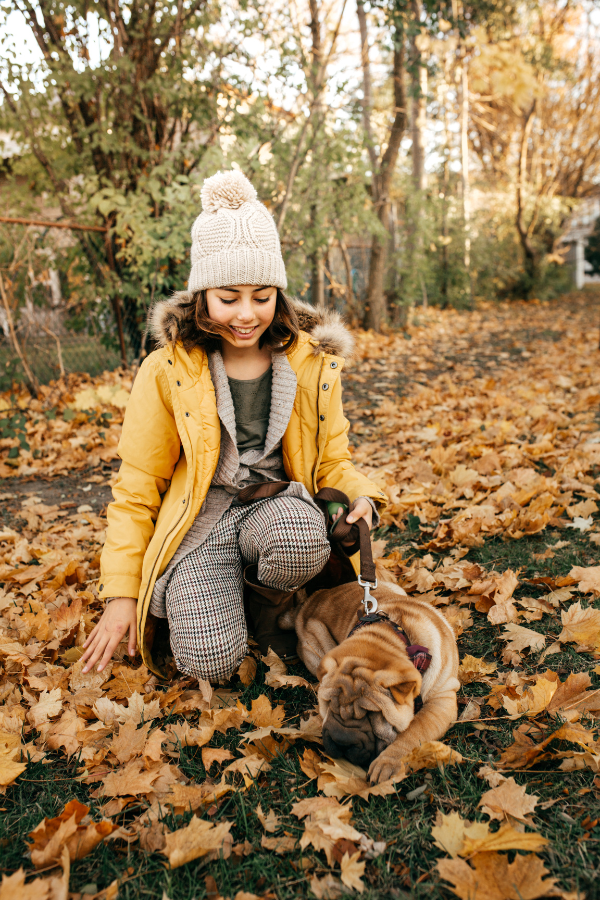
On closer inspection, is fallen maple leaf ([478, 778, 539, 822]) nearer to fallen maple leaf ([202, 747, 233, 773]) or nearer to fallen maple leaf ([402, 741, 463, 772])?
fallen maple leaf ([402, 741, 463, 772])

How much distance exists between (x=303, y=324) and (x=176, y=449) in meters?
0.86

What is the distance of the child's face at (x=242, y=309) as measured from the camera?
8.52ft

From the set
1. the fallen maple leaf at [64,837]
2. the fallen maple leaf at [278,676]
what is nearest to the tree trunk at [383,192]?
the fallen maple leaf at [278,676]

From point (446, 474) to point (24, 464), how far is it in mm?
3575

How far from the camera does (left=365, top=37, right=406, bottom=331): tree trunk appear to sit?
36.0 feet

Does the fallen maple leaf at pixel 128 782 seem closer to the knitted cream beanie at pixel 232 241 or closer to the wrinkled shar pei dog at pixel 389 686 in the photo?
the wrinkled shar pei dog at pixel 389 686

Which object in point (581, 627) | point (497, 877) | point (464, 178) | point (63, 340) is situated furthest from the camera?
point (464, 178)

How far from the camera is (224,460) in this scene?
9.14 feet

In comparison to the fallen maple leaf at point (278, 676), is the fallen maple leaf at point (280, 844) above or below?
above

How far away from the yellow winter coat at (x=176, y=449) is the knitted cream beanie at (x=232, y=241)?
0.25 meters

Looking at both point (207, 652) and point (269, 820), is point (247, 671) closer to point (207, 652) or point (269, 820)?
point (207, 652)

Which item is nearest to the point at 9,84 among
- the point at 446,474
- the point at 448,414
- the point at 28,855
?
the point at 448,414

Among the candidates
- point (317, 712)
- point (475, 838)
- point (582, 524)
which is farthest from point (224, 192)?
point (582, 524)

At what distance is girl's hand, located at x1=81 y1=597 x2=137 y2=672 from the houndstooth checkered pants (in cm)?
16
